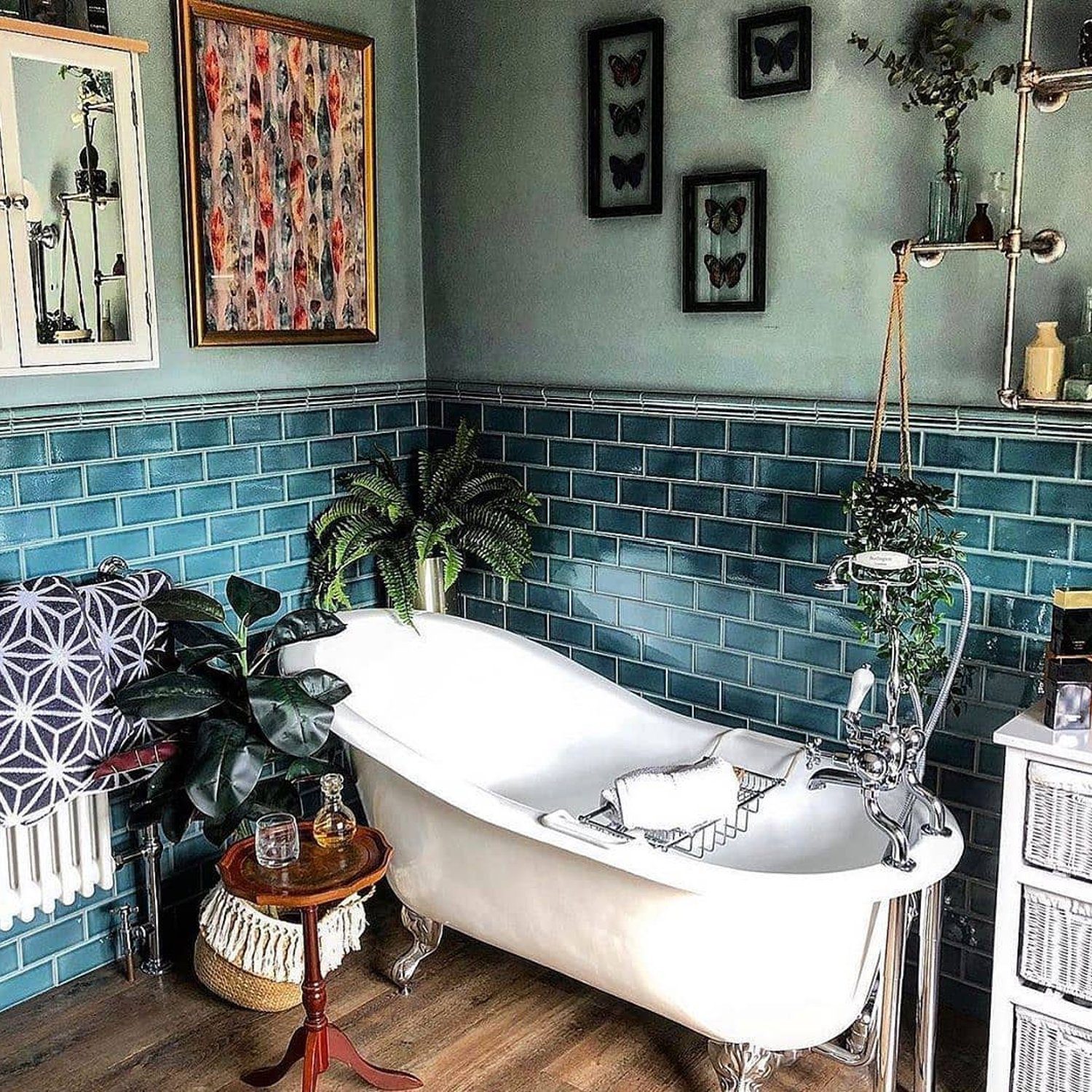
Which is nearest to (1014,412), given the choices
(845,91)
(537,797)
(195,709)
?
(845,91)

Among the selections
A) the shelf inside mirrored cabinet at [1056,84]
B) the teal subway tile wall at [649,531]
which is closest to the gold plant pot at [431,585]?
the teal subway tile wall at [649,531]

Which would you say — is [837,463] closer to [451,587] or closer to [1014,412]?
[1014,412]

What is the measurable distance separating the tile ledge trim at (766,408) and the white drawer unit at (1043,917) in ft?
2.26

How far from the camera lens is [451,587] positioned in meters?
4.18

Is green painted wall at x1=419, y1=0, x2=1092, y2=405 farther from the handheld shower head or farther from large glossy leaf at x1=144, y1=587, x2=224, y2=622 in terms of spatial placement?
large glossy leaf at x1=144, y1=587, x2=224, y2=622

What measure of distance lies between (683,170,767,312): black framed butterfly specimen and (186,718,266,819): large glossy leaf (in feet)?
5.50

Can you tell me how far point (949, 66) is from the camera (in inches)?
113

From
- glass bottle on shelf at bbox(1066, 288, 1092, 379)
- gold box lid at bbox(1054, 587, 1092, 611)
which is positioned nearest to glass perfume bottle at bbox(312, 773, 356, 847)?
gold box lid at bbox(1054, 587, 1092, 611)

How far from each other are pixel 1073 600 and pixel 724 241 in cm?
137

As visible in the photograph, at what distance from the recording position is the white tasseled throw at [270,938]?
3.14 meters

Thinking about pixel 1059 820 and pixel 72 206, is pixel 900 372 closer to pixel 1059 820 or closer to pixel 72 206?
pixel 1059 820

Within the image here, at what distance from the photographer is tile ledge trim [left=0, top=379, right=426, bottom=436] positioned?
316 cm

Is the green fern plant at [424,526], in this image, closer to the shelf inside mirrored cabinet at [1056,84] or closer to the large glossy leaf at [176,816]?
the large glossy leaf at [176,816]

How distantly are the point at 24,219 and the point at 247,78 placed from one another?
0.83 m
